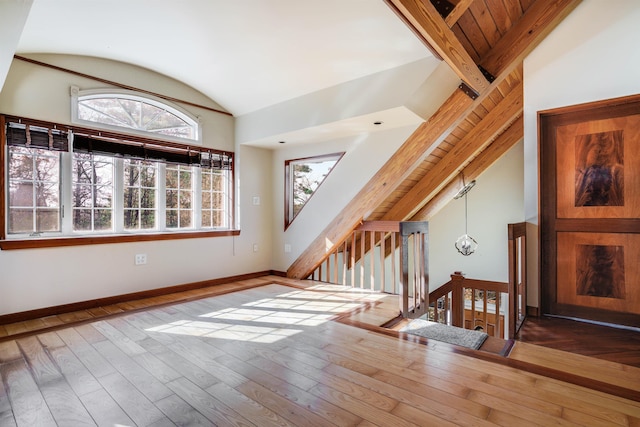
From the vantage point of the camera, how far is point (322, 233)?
433 cm

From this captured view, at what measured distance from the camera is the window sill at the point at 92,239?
291 centimetres

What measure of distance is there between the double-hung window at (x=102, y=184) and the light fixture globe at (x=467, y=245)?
4.23 m

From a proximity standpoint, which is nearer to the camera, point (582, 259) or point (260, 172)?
point (582, 259)

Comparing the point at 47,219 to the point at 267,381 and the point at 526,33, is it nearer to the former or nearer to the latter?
the point at 267,381

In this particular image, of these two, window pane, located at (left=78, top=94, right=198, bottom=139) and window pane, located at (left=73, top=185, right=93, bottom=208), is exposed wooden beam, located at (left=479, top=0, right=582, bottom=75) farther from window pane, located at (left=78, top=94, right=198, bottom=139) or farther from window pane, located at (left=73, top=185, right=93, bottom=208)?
window pane, located at (left=73, top=185, right=93, bottom=208)

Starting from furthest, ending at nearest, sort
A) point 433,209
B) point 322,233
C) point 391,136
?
point 433,209, point 322,233, point 391,136

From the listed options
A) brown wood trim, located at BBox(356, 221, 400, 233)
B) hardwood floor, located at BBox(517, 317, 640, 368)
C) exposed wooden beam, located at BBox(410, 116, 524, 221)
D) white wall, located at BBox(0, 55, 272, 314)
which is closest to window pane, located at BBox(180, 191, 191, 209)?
white wall, located at BBox(0, 55, 272, 314)

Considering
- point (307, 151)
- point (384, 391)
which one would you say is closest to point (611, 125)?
point (384, 391)

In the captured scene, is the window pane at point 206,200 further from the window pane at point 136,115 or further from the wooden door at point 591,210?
the wooden door at point 591,210

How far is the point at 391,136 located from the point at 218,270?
2916 mm

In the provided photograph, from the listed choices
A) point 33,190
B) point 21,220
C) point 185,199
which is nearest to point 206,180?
point 185,199

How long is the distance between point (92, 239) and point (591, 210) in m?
4.81

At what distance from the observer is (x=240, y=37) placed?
2994 millimetres

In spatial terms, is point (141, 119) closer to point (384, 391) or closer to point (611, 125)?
point (384, 391)
